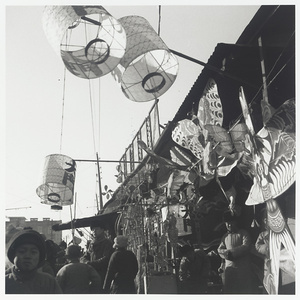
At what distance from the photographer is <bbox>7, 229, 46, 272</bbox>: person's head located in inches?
126

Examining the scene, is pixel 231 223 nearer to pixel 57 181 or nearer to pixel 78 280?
pixel 78 280

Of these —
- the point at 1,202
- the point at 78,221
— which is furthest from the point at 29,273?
the point at 78,221

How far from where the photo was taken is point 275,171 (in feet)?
12.7

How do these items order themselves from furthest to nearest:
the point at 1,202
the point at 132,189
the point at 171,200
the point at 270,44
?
the point at 132,189
the point at 171,200
the point at 270,44
the point at 1,202

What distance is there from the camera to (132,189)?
12047 mm

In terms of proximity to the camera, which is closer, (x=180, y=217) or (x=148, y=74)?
(x=148, y=74)

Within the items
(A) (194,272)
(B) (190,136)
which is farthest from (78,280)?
(B) (190,136)

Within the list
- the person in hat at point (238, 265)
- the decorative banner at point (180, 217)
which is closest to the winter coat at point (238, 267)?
the person in hat at point (238, 265)

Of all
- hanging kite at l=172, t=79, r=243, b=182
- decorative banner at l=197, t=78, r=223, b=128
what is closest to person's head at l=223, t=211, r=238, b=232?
hanging kite at l=172, t=79, r=243, b=182

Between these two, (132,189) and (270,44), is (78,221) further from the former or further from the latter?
(270,44)

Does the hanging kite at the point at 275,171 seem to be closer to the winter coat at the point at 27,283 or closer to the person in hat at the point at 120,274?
the person in hat at the point at 120,274

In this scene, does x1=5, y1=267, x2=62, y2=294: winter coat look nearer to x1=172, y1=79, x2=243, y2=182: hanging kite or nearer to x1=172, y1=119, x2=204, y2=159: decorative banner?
x1=172, y1=79, x2=243, y2=182: hanging kite

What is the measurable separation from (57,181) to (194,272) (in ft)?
12.2

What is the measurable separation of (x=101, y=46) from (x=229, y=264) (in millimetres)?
3329
